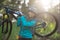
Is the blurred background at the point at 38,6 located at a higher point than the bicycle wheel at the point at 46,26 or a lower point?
higher

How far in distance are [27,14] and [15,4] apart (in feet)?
0.56

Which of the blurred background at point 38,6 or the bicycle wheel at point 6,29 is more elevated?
the blurred background at point 38,6

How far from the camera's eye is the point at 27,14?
7.16ft

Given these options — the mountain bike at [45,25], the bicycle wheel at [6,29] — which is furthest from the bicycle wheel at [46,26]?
the bicycle wheel at [6,29]

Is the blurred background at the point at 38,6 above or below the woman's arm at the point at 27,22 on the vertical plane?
above

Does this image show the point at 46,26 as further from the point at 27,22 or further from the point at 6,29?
the point at 6,29

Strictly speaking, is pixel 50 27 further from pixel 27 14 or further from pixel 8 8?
A: pixel 8 8

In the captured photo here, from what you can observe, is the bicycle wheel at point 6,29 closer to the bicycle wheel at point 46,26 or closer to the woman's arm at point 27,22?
the woman's arm at point 27,22

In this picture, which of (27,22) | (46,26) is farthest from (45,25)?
(27,22)

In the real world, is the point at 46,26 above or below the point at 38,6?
below

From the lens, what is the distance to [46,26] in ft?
7.09

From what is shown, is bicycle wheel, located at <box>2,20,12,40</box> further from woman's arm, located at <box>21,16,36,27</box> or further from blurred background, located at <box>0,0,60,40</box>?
woman's arm, located at <box>21,16,36,27</box>

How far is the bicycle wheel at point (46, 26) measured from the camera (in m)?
2.15

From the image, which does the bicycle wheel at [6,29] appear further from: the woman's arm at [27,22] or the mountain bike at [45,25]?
the woman's arm at [27,22]
